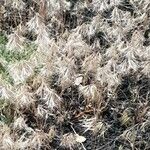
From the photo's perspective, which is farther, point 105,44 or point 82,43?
point 105,44

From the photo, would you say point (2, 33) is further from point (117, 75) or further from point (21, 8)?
point (117, 75)

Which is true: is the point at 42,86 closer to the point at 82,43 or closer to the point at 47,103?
the point at 47,103

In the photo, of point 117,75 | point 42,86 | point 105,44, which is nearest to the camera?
point 42,86

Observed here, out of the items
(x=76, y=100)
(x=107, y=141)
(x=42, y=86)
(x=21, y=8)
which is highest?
(x=21, y=8)

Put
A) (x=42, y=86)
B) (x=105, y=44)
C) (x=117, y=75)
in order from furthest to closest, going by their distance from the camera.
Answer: (x=105, y=44) → (x=117, y=75) → (x=42, y=86)

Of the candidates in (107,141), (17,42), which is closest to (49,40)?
(17,42)

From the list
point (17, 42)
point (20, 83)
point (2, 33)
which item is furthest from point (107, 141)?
point (2, 33)

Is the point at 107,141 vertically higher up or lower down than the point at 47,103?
lower down
